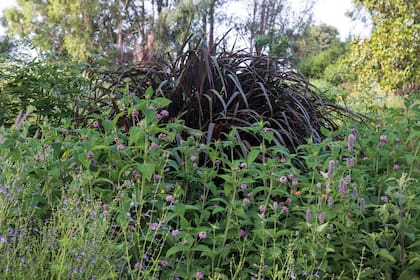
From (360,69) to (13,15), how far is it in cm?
1848

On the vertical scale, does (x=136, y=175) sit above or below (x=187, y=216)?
above

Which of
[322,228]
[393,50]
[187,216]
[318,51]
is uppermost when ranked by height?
[318,51]

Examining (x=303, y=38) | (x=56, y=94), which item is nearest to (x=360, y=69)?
(x=56, y=94)

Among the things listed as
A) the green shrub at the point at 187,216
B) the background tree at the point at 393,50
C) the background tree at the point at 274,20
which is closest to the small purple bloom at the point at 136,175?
the green shrub at the point at 187,216

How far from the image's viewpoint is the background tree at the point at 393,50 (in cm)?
938

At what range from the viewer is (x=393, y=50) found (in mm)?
9570

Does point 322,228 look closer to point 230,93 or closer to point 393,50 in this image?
point 230,93

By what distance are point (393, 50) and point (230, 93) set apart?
8008 millimetres

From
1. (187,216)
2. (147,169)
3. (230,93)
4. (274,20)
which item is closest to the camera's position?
(147,169)

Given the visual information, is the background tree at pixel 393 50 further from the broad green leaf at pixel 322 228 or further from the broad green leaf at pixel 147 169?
the broad green leaf at pixel 147 169

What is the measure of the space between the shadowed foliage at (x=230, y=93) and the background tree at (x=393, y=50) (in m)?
7.30

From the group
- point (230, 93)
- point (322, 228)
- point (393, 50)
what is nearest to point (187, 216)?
point (322, 228)

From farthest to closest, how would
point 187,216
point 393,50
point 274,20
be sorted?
point 274,20, point 393,50, point 187,216

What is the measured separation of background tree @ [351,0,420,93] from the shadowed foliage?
7.30m
